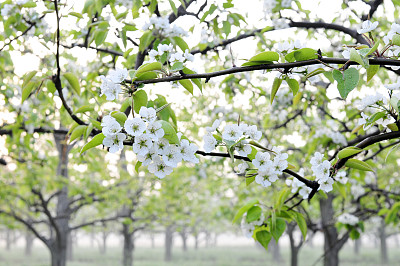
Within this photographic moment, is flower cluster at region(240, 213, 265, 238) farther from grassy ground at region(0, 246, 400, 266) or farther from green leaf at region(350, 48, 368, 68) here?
grassy ground at region(0, 246, 400, 266)

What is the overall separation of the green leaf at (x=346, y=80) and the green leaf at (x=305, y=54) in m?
0.08

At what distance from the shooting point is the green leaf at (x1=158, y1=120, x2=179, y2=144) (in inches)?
40.3

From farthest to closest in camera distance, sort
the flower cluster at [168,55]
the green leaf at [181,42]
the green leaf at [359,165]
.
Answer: the green leaf at [181,42] → the flower cluster at [168,55] → the green leaf at [359,165]

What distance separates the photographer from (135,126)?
1.02 m

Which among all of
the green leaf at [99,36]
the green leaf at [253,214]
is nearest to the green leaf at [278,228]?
the green leaf at [253,214]

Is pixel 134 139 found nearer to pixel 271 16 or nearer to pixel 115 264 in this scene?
pixel 271 16

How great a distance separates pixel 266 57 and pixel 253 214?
0.84 metres

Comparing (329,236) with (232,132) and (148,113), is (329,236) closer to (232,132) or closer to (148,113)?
(232,132)

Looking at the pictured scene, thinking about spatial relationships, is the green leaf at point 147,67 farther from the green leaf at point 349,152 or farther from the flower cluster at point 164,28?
the flower cluster at point 164,28

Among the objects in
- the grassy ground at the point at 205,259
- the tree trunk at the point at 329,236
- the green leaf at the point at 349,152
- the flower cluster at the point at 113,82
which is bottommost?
the grassy ground at the point at 205,259

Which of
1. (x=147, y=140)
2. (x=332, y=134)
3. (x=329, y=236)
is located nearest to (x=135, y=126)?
(x=147, y=140)

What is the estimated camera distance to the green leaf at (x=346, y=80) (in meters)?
1.02

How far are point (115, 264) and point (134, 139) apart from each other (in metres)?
22.5

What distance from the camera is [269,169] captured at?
4.07 feet
